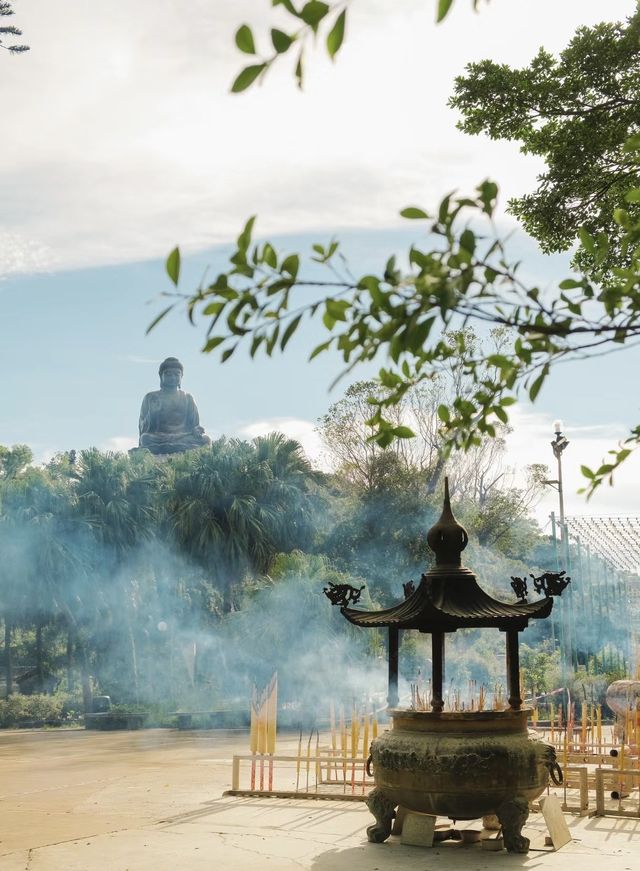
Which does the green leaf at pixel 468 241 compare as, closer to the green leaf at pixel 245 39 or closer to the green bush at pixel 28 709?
the green leaf at pixel 245 39

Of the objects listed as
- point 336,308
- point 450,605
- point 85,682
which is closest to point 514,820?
point 450,605

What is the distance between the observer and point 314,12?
2088 millimetres

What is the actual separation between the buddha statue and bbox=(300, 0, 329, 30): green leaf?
3295cm

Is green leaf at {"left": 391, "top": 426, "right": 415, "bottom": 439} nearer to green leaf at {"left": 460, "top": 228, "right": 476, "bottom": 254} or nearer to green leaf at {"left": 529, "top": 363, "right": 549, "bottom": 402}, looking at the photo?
green leaf at {"left": 529, "top": 363, "right": 549, "bottom": 402}

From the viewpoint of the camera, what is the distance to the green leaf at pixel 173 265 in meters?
2.29

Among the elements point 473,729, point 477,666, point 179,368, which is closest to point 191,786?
point 473,729

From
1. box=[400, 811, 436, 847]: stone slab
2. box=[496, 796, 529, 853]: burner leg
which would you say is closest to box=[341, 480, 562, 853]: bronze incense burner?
box=[496, 796, 529, 853]: burner leg

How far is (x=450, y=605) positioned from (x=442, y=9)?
625cm

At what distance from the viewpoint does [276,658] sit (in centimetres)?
2170

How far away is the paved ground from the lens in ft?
23.6

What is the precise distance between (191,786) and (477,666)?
12130 millimetres

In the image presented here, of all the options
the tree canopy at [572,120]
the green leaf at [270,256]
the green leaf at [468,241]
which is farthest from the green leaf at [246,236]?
the tree canopy at [572,120]

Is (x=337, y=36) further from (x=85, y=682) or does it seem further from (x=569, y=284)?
(x=85, y=682)

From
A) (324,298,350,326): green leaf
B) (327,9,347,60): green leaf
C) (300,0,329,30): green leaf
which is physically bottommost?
(324,298,350,326): green leaf
